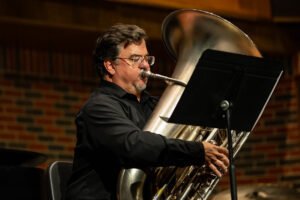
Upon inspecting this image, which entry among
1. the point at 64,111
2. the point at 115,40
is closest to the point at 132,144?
the point at 115,40

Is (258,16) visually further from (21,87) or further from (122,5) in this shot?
(21,87)

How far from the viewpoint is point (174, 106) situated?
14.8 feet

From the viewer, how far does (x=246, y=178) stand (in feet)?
27.6

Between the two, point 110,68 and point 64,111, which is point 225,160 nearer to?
point 110,68

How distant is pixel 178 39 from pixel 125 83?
491 millimetres

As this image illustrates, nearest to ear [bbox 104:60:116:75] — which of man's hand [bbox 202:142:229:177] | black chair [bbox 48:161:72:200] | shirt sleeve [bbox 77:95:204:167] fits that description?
shirt sleeve [bbox 77:95:204:167]

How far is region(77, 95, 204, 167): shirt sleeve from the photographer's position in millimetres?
4199

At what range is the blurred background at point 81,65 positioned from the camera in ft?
23.9

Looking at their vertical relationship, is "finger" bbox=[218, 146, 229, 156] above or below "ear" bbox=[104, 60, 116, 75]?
below

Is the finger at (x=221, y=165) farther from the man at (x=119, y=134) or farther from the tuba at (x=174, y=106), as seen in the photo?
the tuba at (x=174, y=106)

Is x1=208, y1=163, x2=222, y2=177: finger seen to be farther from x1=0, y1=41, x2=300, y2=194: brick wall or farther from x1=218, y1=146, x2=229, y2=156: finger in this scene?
x1=0, y1=41, x2=300, y2=194: brick wall

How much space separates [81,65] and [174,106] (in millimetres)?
3587

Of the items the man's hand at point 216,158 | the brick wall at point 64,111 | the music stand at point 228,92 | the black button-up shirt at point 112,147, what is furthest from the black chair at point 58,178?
the brick wall at point 64,111

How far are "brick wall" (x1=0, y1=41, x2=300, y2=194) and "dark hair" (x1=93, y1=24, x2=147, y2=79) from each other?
2.93m
